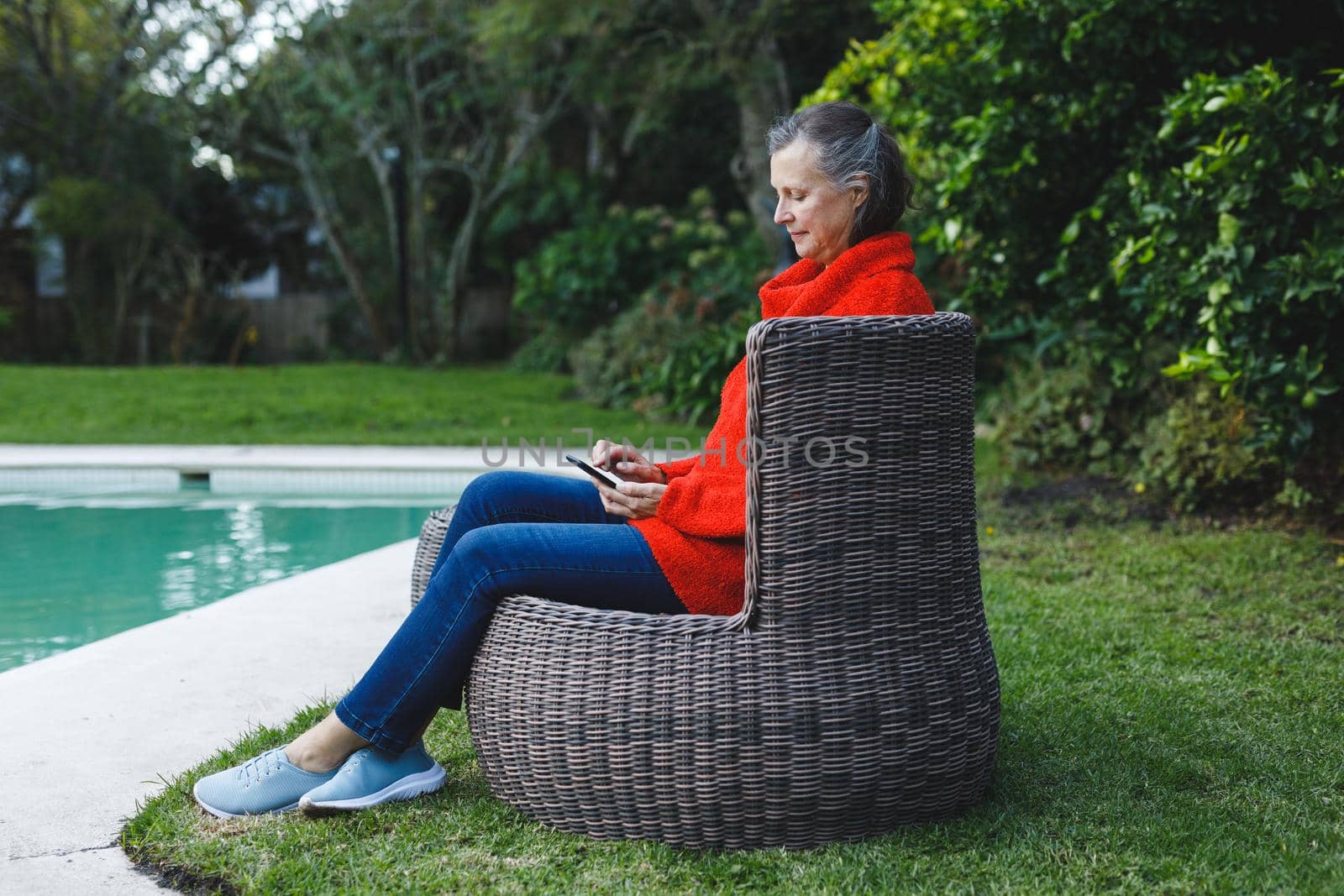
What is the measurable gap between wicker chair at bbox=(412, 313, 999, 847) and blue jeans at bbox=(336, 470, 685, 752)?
0.20 ft

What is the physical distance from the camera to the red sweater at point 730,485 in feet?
6.39

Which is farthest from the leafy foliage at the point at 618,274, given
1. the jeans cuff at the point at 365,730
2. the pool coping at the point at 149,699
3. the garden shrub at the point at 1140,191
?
the jeans cuff at the point at 365,730

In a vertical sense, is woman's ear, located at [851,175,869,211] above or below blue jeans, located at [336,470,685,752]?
above

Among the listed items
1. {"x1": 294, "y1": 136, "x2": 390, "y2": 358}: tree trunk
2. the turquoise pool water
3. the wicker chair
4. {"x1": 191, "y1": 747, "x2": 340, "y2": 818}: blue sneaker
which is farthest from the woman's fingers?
{"x1": 294, "y1": 136, "x2": 390, "y2": 358}: tree trunk

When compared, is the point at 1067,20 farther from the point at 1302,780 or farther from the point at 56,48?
the point at 56,48

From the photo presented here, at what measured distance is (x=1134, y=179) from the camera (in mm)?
4055

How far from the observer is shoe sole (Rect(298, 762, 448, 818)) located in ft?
6.58

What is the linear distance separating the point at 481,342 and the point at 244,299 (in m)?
3.14

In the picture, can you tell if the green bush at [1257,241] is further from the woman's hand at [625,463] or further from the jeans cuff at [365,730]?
the jeans cuff at [365,730]

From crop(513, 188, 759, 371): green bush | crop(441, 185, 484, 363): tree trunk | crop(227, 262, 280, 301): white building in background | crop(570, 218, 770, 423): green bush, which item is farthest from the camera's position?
crop(227, 262, 280, 301): white building in background

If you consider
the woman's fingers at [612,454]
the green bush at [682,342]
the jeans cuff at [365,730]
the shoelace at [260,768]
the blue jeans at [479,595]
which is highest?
the green bush at [682,342]

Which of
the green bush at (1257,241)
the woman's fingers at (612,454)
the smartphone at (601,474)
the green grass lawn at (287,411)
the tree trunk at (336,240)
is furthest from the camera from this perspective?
the tree trunk at (336,240)

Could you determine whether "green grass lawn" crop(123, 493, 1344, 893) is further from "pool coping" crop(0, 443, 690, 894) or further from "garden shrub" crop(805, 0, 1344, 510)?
"garden shrub" crop(805, 0, 1344, 510)

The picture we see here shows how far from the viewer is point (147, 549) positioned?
5.23 metres
